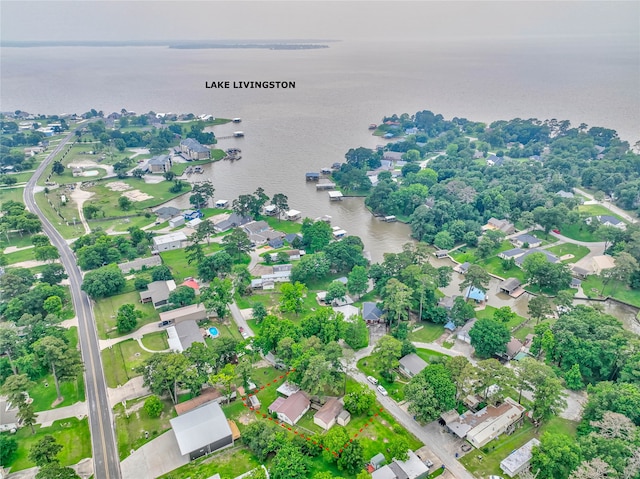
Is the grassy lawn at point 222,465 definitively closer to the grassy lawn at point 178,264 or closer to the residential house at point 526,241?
the grassy lawn at point 178,264

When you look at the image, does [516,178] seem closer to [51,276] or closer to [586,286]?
[586,286]

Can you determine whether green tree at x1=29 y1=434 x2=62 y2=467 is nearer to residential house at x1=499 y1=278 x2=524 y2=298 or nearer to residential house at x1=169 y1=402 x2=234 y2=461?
residential house at x1=169 y1=402 x2=234 y2=461

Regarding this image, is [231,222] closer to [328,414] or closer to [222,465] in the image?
[328,414]

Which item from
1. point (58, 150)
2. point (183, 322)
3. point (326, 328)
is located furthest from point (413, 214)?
point (58, 150)

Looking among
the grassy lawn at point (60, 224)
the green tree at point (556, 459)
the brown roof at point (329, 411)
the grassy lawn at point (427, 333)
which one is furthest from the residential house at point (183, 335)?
the grassy lawn at point (60, 224)

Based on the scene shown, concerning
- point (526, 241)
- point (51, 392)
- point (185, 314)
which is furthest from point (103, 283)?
point (526, 241)

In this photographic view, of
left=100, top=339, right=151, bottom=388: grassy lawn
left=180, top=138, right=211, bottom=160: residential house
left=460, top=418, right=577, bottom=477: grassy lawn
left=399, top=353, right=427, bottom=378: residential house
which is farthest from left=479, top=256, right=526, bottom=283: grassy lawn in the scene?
left=180, top=138, right=211, bottom=160: residential house
